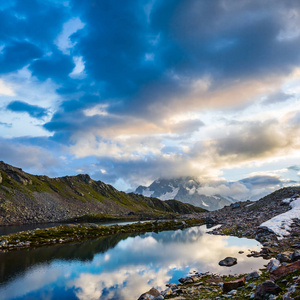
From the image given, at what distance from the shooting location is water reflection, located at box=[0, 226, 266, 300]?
29.5 m

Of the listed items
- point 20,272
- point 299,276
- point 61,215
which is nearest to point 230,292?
point 299,276

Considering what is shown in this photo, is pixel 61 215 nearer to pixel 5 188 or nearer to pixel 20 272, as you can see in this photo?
pixel 5 188

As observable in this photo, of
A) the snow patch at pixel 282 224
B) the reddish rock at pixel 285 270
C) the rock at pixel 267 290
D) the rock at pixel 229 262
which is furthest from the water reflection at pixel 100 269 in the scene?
the rock at pixel 267 290

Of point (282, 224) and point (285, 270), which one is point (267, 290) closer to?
point (285, 270)

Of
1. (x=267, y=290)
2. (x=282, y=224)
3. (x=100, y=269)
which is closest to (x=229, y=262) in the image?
(x=100, y=269)

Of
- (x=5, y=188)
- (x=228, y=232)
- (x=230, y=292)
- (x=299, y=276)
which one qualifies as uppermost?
(x=5, y=188)

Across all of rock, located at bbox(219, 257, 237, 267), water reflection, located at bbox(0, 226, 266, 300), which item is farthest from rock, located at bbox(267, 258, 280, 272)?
rock, located at bbox(219, 257, 237, 267)

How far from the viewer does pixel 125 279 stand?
1321 inches

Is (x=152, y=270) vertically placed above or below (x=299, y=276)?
below

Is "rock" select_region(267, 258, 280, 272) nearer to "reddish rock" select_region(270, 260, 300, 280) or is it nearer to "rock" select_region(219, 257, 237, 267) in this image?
"reddish rock" select_region(270, 260, 300, 280)

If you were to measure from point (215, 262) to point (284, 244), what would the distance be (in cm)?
1581

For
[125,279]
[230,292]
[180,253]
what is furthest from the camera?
[180,253]

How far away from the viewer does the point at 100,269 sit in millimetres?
40250

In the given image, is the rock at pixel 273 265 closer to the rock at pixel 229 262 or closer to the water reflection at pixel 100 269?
the water reflection at pixel 100 269
